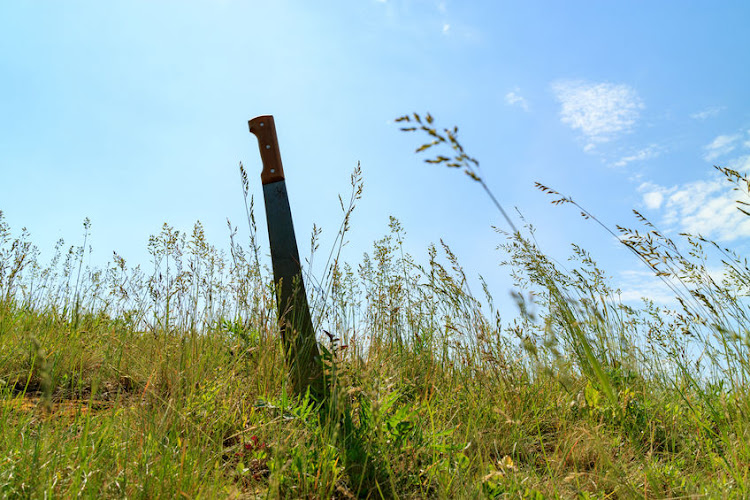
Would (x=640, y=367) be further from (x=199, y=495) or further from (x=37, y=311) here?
(x=37, y=311)

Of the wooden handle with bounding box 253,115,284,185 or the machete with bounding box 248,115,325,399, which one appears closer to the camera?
the machete with bounding box 248,115,325,399

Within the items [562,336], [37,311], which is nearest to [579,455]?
[562,336]

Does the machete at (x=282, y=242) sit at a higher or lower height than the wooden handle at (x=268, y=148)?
lower

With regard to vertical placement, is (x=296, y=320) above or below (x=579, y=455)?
above

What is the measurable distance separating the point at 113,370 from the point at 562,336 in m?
3.14

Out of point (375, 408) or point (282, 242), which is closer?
point (375, 408)

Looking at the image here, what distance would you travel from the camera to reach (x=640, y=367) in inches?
121

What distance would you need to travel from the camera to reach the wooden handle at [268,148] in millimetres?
3033

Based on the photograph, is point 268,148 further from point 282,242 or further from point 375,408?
point 375,408

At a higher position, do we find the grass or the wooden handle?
the wooden handle

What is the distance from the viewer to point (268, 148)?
3.06 meters

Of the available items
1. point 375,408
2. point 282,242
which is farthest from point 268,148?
point 375,408

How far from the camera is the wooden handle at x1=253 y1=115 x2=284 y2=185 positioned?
9.95 ft

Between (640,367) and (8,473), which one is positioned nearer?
(8,473)
